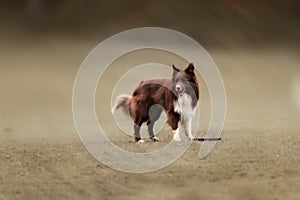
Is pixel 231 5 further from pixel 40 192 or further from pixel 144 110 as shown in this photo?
pixel 40 192

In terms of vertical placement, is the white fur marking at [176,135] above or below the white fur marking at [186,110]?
below

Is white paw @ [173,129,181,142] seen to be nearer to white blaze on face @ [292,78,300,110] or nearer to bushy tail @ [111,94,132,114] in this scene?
bushy tail @ [111,94,132,114]

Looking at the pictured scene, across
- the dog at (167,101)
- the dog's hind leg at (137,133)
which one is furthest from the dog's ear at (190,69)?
the dog's hind leg at (137,133)

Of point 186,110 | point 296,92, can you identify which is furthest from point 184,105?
point 296,92

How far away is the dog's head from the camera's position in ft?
1.98

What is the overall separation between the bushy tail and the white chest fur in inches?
2.9

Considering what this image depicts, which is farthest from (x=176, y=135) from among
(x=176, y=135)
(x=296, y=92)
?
(x=296, y=92)

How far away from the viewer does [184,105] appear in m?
0.62

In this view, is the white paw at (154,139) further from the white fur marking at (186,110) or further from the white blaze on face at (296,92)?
the white blaze on face at (296,92)

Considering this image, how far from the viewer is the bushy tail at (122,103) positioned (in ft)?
2.15

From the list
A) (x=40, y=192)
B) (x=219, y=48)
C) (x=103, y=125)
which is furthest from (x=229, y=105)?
(x=40, y=192)

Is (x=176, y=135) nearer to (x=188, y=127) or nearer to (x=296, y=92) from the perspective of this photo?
(x=188, y=127)

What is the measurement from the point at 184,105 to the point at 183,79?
34 mm

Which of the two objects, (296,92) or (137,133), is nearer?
(137,133)
